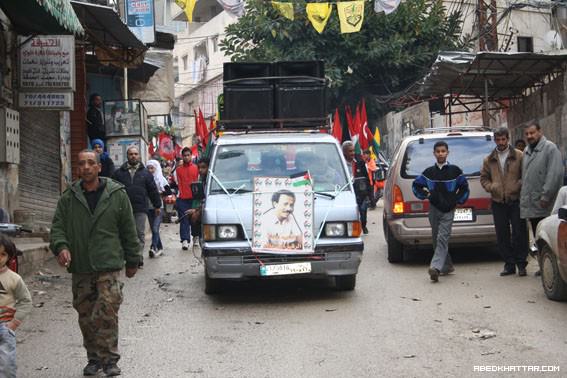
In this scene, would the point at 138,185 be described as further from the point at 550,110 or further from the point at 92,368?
the point at 550,110

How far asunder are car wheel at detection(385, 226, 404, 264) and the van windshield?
2.37m

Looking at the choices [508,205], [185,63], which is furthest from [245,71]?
[185,63]

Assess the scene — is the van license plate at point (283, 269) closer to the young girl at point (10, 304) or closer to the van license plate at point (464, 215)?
the van license plate at point (464, 215)

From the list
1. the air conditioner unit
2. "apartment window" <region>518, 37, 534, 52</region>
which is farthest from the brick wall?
"apartment window" <region>518, 37, 534, 52</region>

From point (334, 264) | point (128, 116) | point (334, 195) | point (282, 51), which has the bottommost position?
point (334, 264)

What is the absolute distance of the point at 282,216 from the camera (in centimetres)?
877

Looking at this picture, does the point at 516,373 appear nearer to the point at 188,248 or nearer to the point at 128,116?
the point at 188,248

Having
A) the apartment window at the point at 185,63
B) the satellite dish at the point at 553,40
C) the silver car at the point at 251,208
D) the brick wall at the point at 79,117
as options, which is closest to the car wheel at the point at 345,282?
the silver car at the point at 251,208

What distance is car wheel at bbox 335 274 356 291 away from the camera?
926cm

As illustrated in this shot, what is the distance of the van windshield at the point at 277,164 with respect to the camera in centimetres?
944

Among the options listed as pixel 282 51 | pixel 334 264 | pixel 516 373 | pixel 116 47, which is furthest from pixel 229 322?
pixel 282 51

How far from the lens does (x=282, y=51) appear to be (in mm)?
29266

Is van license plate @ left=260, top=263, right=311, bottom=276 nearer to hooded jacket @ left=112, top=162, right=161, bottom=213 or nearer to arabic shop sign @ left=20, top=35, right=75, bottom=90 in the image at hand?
hooded jacket @ left=112, top=162, right=161, bottom=213

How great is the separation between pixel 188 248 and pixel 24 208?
2.96m
